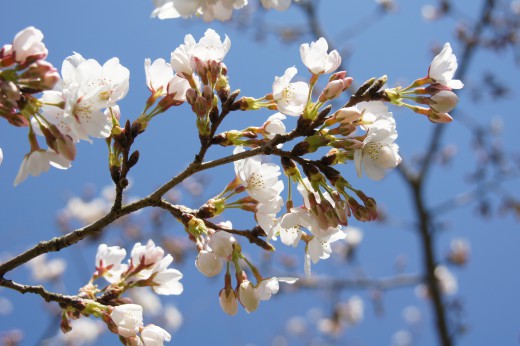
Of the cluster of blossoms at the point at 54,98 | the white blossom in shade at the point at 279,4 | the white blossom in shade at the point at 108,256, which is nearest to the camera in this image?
the cluster of blossoms at the point at 54,98

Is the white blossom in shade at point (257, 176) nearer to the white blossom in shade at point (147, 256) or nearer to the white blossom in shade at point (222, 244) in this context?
the white blossom in shade at point (222, 244)

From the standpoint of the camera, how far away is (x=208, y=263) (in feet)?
3.87

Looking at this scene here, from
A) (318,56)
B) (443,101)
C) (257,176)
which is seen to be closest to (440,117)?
(443,101)

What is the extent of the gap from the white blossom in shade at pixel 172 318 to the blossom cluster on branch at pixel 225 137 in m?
4.41

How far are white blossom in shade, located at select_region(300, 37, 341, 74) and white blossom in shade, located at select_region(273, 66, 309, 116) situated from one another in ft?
0.22

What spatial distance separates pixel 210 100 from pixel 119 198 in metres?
0.31

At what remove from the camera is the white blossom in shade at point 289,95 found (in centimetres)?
123

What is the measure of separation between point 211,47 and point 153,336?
0.75 meters

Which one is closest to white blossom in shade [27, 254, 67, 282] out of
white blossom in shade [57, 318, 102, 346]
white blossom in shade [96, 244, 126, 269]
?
white blossom in shade [57, 318, 102, 346]

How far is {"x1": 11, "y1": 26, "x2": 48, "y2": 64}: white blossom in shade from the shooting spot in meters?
0.98

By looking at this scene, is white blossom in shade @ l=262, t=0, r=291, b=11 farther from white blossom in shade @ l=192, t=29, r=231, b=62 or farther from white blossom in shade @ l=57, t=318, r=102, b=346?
white blossom in shade @ l=57, t=318, r=102, b=346

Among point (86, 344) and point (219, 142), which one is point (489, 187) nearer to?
point (219, 142)

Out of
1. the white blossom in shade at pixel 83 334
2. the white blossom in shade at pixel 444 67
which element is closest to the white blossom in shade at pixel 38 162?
the white blossom in shade at pixel 444 67

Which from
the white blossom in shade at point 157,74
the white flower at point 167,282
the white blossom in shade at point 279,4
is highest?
the white blossom in shade at point 279,4
